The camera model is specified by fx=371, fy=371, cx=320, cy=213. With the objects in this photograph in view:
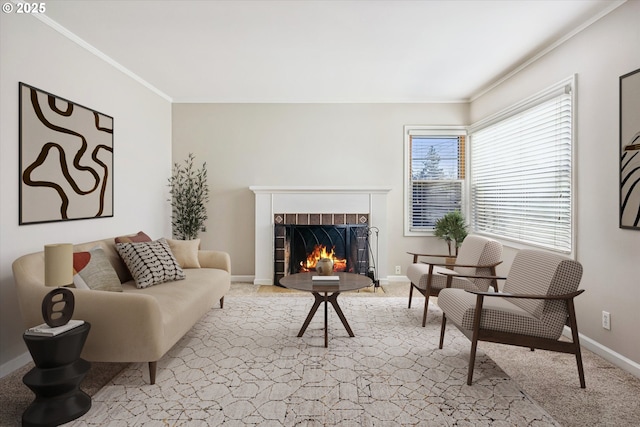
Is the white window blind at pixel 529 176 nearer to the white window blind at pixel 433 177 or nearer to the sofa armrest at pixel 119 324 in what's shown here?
the white window blind at pixel 433 177

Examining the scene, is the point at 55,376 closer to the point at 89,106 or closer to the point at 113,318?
the point at 113,318

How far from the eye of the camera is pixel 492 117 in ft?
15.6

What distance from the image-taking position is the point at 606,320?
2.89 metres

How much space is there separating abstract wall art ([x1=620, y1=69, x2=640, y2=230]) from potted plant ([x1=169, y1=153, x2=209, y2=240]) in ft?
15.6

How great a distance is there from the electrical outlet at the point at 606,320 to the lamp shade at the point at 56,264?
383 cm

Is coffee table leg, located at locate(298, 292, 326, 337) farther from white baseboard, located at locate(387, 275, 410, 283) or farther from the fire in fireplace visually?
white baseboard, located at locate(387, 275, 410, 283)

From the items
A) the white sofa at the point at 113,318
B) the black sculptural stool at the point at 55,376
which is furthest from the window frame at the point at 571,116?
the black sculptural stool at the point at 55,376

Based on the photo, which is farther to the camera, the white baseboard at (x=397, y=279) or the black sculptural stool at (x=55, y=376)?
the white baseboard at (x=397, y=279)

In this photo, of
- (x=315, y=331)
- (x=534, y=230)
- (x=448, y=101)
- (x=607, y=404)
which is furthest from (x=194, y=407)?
(x=448, y=101)

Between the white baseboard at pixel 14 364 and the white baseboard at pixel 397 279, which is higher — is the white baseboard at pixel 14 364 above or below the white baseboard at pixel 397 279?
below

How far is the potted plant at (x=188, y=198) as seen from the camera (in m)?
5.30

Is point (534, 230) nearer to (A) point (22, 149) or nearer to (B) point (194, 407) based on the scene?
(B) point (194, 407)

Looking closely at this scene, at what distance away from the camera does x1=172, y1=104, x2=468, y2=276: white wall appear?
5.59m

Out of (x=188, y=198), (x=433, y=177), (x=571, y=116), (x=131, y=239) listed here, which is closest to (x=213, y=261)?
(x=131, y=239)
